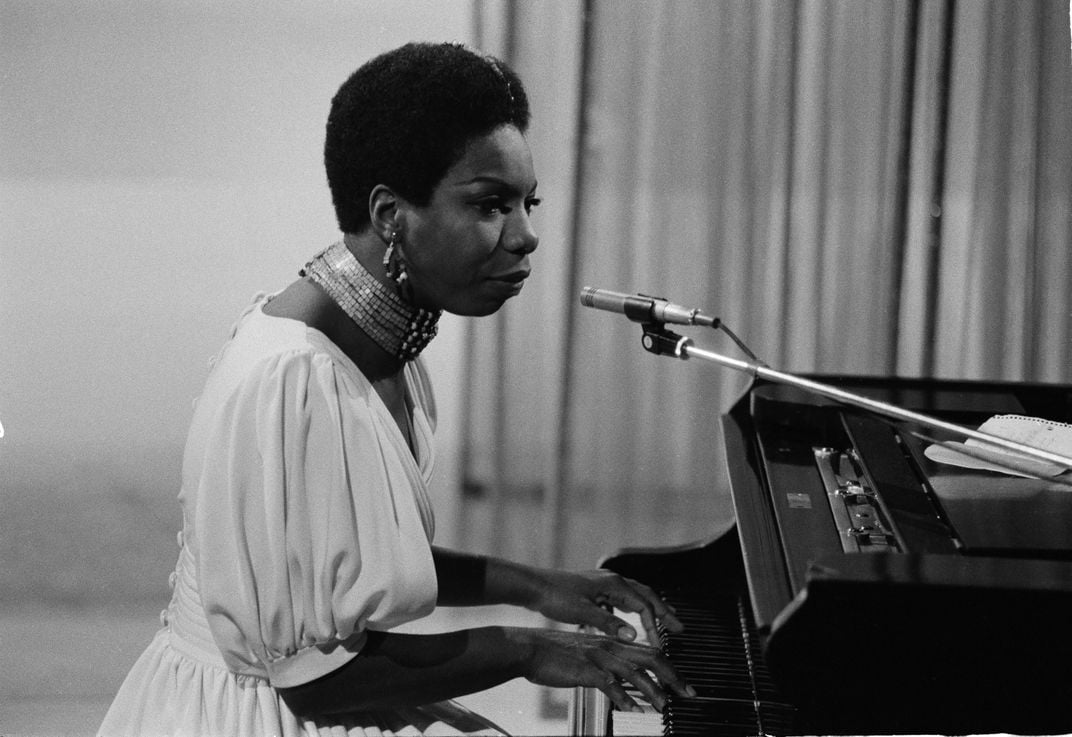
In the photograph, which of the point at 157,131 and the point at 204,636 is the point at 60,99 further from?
the point at 204,636

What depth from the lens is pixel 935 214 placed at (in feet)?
9.96

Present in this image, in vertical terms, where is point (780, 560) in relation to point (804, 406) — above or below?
below

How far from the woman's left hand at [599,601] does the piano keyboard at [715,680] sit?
0.03 metres

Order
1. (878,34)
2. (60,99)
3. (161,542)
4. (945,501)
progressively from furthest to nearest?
(878,34)
(161,542)
(60,99)
(945,501)

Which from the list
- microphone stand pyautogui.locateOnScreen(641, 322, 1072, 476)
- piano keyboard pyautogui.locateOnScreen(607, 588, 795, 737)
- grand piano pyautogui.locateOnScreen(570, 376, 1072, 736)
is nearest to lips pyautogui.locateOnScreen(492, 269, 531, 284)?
microphone stand pyautogui.locateOnScreen(641, 322, 1072, 476)

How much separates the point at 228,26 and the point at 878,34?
1566mm

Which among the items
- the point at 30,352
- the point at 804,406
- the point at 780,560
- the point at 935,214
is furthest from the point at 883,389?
the point at 30,352

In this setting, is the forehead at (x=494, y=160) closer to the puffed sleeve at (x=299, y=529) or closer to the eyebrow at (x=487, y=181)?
the eyebrow at (x=487, y=181)

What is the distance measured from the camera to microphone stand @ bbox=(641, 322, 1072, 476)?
1242 millimetres

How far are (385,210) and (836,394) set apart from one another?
61cm

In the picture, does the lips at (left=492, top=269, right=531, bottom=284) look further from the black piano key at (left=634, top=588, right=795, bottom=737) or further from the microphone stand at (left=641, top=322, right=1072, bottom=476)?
the black piano key at (left=634, top=588, right=795, bottom=737)

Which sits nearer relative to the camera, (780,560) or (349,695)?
(780,560)

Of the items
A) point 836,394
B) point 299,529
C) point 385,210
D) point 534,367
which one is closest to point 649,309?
point 836,394

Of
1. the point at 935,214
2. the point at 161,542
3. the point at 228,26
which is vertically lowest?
the point at 161,542
